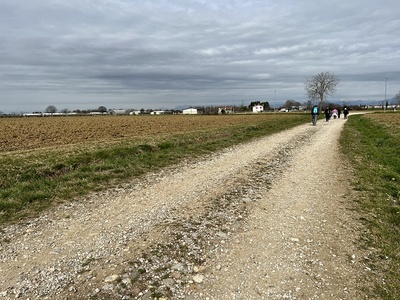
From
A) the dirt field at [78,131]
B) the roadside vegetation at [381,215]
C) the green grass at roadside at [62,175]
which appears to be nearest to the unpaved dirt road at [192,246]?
the roadside vegetation at [381,215]

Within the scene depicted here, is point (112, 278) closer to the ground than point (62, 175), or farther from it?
closer to the ground

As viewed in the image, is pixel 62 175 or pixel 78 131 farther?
pixel 78 131

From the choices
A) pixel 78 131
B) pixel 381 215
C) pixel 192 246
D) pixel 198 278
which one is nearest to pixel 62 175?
pixel 192 246

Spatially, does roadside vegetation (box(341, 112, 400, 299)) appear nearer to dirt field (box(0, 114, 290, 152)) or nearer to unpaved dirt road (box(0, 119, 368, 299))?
unpaved dirt road (box(0, 119, 368, 299))

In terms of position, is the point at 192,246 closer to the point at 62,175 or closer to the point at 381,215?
the point at 381,215

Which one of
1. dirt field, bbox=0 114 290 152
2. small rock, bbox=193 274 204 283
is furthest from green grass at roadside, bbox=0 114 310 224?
dirt field, bbox=0 114 290 152

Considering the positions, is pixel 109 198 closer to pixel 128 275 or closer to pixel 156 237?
pixel 156 237

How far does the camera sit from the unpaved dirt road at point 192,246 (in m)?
3.48

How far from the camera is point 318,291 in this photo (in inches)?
135

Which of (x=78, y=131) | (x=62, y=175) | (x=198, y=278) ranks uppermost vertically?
(x=78, y=131)

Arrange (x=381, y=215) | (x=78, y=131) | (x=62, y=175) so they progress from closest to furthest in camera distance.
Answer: (x=381, y=215) < (x=62, y=175) < (x=78, y=131)

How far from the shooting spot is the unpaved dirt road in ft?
11.4

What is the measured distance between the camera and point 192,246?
4.45m

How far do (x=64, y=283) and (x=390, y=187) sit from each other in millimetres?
7611
